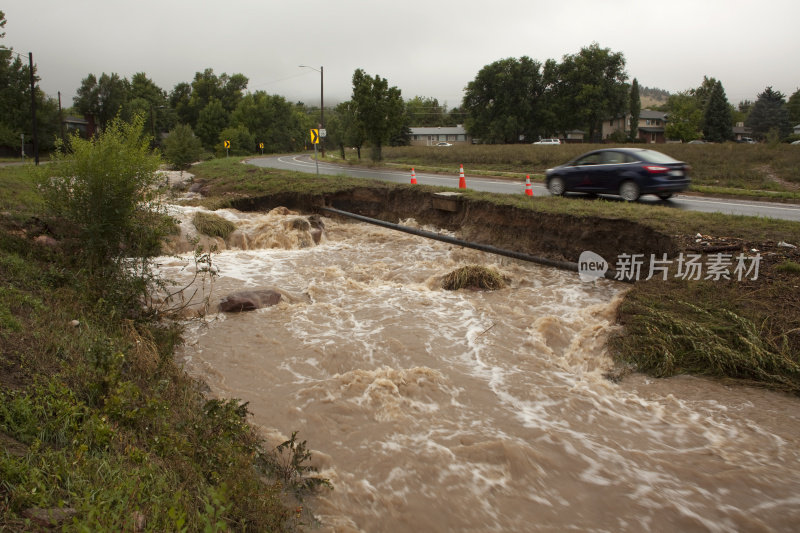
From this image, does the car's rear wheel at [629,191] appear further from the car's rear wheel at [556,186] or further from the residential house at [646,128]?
the residential house at [646,128]

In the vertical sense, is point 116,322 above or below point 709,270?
below

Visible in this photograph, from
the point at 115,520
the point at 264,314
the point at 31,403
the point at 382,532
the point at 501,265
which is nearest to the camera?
the point at 115,520

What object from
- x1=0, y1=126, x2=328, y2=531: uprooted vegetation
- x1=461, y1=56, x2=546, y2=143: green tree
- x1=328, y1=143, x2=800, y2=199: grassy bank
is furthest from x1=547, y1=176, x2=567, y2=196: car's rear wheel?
x1=461, y1=56, x2=546, y2=143: green tree

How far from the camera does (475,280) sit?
33.1 feet

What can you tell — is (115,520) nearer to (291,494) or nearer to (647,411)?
(291,494)

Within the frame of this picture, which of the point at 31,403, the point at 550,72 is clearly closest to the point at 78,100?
the point at 550,72

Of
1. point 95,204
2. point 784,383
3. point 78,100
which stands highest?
point 78,100

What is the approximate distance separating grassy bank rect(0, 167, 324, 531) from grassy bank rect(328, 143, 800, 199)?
692 inches

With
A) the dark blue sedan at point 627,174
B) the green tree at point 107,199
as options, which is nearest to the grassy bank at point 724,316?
the dark blue sedan at point 627,174

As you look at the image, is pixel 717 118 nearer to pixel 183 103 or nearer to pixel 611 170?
pixel 611 170

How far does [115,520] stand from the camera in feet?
8.54

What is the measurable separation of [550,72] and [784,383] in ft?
240

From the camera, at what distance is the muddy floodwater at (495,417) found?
4.19m

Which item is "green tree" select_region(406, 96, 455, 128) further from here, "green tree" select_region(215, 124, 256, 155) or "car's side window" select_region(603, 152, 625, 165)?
"car's side window" select_region(603, 152, 625, 165)
